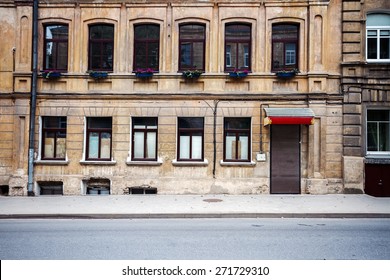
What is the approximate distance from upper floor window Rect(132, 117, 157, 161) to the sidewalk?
1.96 m

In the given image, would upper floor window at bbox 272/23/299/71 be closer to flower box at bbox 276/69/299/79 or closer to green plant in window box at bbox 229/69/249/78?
flower box at bbox 276/69/299/79

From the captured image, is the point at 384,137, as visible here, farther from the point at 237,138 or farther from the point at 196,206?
the point at 196,206

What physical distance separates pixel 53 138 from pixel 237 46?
9.22 meters

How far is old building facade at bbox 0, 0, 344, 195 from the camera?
47.9ft

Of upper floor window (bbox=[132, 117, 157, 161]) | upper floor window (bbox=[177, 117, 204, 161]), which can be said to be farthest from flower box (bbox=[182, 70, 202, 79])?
upper floor window (bbox=[132, 117, 157, 161])

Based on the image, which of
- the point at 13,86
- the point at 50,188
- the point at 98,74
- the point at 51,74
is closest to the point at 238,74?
the point at 98,74

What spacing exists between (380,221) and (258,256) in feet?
18.7

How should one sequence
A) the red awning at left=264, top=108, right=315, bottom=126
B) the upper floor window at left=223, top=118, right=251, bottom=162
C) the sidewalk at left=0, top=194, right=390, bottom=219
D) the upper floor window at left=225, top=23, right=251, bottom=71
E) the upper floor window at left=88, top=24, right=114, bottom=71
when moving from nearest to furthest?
the sidewalk at left=0, top=194, right=390, bottom=219 → the red awning at left=264, top=108, right=315, bottom=126 → the upper floor window at left=223, top=118, right=251, bottom=162 → the upper floor window at left=225, top=23, right=251, bottom=71 → the upper floor window at left=88, top=24, right=114, bottom=71

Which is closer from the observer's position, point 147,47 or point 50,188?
point 50,188

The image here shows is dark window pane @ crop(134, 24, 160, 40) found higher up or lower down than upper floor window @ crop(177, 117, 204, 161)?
higher up

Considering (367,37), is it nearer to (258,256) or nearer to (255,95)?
(255,95)

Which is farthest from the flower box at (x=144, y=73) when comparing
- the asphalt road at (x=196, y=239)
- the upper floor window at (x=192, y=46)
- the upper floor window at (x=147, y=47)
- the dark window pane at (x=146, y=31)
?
the asphalt road at (x=196, y=239)

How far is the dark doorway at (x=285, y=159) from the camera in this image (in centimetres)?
1463

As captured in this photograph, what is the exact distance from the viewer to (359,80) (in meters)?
14.6
